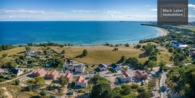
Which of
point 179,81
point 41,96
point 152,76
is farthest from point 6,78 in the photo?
point 179,81

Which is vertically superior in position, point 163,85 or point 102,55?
point 102,55

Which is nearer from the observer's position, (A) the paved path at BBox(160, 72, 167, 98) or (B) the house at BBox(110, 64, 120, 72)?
(A) the paved path at BBox(160, 72, 167, 98)

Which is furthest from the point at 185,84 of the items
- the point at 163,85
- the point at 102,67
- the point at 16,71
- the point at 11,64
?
the point at 11,64

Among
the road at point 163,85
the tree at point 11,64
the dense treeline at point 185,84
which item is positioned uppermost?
the tree at point 11,64

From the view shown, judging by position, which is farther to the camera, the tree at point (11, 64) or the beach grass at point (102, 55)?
the beach grass at point (102, 55)

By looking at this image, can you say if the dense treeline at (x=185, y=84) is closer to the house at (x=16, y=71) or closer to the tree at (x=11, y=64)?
the house at (x=16, y=71)

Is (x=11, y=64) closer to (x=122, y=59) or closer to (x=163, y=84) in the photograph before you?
(x=122, y=59)

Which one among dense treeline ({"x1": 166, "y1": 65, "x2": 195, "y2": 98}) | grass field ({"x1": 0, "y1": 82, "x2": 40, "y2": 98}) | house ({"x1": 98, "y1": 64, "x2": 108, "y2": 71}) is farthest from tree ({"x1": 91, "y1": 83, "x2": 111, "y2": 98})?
house ({"x1": 98, "y1": 64, "x2": 108, "y2": 71})

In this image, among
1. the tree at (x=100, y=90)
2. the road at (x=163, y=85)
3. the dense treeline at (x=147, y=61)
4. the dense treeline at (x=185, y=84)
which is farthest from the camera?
the dense treeline at (x=147, y=61)

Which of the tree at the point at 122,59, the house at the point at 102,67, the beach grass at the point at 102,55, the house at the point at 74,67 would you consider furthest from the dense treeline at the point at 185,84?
the house at the point at 74,67

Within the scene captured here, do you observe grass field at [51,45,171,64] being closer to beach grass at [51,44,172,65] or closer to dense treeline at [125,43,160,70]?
beach grass at [51,44,172,65]

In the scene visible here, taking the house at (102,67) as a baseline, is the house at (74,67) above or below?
above

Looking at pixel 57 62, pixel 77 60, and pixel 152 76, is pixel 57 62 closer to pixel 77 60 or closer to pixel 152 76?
pixel 77 60
